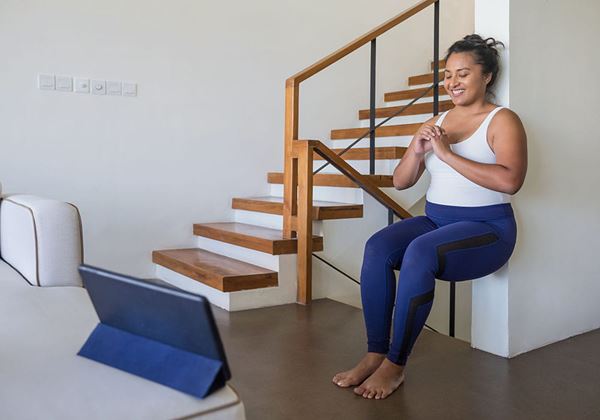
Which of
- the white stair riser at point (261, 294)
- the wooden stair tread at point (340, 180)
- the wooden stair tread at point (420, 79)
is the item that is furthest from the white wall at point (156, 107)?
the white stair riser at point (261, 294)

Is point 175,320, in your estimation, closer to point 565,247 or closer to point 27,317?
point 27,317

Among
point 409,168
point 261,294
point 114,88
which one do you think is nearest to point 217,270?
point 261,294

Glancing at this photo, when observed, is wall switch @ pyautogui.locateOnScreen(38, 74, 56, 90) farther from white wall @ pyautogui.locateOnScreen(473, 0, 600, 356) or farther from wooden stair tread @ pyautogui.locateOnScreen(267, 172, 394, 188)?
white wall @ pyautogui.locateOnScreen(473, 0, 600, 356)

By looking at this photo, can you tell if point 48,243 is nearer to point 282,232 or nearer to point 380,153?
point 282,232

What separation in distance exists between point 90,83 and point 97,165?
1.60 ft

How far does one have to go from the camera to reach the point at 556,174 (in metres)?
2.44

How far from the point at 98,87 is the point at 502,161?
2518 millimetres

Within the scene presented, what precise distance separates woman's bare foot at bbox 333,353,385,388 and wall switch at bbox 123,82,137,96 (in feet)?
7.79

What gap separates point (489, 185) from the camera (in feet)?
6.58

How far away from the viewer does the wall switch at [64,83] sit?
343 cm

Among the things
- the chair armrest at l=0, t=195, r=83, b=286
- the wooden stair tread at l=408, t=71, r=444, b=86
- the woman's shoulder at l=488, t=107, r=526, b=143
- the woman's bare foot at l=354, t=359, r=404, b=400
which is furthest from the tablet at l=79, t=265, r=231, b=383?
the wooden stair tread at l=408, t=71, r=444, b=86

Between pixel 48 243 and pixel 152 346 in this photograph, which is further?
pixel 48 243

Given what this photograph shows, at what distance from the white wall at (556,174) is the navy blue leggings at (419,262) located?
10.5 inches

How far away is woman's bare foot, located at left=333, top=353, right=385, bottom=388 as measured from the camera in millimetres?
1992
